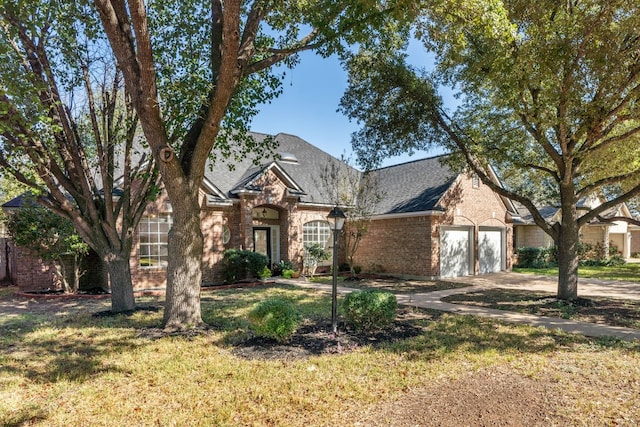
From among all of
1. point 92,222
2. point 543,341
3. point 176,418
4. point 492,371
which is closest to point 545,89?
point 543,341

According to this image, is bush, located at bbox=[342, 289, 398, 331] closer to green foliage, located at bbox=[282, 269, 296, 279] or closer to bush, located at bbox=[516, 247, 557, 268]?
green foliage, located at bbox=[282, 269, 296, 279]

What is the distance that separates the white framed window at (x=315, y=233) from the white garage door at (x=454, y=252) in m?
5.79

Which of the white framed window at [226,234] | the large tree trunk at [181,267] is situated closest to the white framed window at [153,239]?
the white framed window at [226,234]

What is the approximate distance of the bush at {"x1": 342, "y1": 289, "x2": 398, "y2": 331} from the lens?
24.2 ft

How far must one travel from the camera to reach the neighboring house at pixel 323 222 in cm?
1552

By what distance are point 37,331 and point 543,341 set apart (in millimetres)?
9917

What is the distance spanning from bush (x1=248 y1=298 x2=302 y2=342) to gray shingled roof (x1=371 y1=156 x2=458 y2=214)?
11.5 meters

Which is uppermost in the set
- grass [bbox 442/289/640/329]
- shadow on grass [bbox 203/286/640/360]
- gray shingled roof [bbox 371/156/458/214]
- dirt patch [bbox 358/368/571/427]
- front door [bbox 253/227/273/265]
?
gray shingled roof [bbox 371/156/458/214]

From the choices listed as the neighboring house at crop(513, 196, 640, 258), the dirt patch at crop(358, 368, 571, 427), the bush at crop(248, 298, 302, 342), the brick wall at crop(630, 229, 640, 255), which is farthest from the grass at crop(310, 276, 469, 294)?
the brick wall at crop(630, 229, 640, 255)

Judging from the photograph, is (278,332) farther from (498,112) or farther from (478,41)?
(498,112)

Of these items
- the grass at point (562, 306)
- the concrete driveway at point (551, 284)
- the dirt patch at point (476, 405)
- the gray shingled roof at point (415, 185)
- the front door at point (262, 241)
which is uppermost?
the gray shingled roof at point (415, 185)

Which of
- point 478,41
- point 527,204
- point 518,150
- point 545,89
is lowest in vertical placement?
point 527,204

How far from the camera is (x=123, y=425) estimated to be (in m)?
4.05

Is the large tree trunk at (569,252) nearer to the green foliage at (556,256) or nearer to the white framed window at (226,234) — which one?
the white framed window at (226,234)
